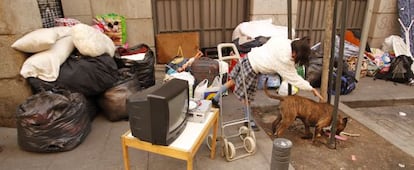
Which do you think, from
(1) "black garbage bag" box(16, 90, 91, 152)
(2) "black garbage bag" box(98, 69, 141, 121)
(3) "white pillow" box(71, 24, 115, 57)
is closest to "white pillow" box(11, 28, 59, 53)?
(3) "white pillow" box(71, 24, 115, 57)

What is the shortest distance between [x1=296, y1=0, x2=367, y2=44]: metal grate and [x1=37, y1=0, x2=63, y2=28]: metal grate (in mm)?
5162

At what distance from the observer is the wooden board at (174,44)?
5.54 m

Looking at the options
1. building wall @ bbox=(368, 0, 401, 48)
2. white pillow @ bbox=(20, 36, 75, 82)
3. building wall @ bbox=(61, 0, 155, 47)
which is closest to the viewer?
white pillow @ bbox=(20, 36, 75, 82)

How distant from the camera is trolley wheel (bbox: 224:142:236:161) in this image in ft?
8.51

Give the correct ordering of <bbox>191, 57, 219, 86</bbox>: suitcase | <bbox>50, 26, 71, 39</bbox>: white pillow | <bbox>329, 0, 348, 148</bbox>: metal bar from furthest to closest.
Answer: <bbox>191, 57, 219, 86</bbox>: suitcase, <bbox>50, 26, 71, 39</bbox>: white pillow, <bbox>329, 0, 348, 148</bbox>: metal bar

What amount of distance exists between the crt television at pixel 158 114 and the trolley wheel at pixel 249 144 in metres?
1.03

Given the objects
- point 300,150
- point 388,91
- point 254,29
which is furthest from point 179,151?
point 388,91

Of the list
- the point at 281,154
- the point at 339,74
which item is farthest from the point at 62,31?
the point at 339,74

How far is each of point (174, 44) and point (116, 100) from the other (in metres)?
2.51

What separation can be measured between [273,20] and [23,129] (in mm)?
5092

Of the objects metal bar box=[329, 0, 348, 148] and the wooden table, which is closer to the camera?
the wooden table

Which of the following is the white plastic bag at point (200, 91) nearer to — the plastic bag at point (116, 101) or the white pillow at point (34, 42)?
the plastic bag at point (116, 101)

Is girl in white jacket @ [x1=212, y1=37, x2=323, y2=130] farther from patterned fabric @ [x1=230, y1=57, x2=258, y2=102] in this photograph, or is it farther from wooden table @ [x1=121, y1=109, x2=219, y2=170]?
wooden table @ [x1=121, y1=109, x2=219, y2=170]

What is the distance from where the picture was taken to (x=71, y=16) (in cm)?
504
